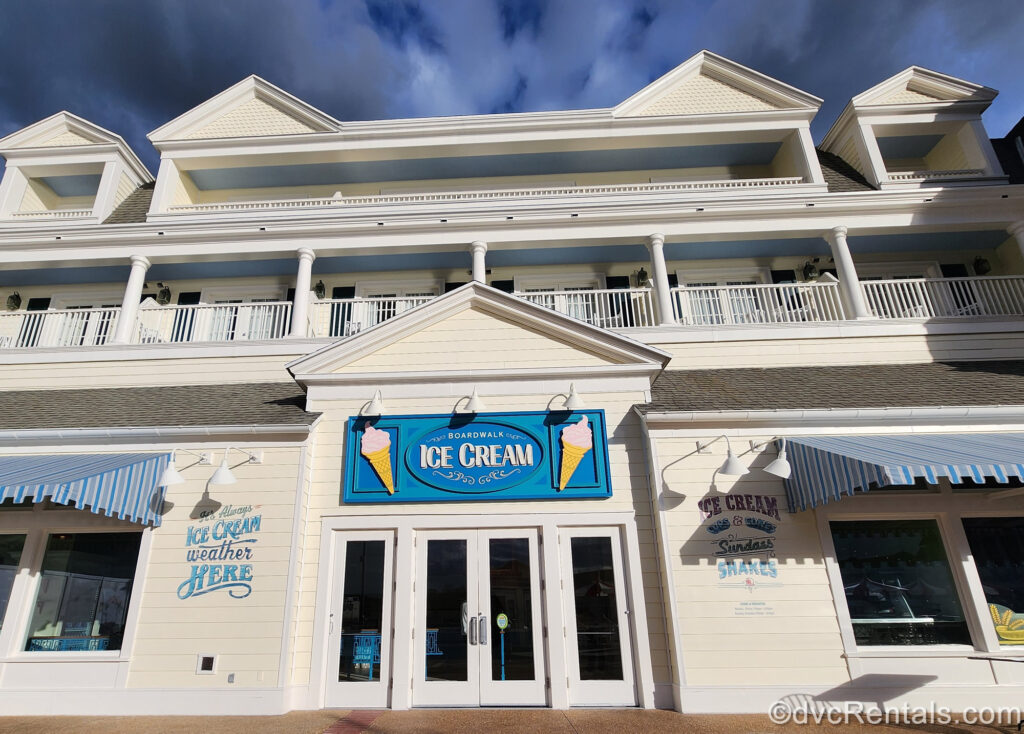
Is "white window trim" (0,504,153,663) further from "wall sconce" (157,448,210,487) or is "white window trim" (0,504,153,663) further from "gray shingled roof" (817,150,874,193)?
"gray shingled roof" (817,150,874,193)

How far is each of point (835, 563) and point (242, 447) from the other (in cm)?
880

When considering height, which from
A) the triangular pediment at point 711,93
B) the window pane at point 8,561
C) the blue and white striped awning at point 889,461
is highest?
the triangular pediment at point 711,93

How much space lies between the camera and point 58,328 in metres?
13.2

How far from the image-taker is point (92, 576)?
8328 millimetres

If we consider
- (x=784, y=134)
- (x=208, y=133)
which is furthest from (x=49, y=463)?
(x=784, y=134)

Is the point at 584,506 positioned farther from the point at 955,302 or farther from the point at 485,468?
the point at 955,302

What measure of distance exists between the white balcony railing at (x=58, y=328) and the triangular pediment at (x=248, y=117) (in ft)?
17.1

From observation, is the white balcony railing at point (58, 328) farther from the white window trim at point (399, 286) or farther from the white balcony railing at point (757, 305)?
the white balcony railing at point (757, 305)

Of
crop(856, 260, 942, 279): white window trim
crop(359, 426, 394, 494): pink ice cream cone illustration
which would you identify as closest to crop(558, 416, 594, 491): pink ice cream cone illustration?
crop(359, 426, 394, 494): pink ice cream cone illustration

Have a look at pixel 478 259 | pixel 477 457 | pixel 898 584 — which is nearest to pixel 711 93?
pixel 478 259

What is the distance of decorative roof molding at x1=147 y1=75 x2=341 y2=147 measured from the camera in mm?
15203

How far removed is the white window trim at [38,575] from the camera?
7.82 meters

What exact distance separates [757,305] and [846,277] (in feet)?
6.34

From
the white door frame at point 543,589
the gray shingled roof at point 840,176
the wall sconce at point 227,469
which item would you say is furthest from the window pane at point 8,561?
the gray shingled roof at point 840,176
